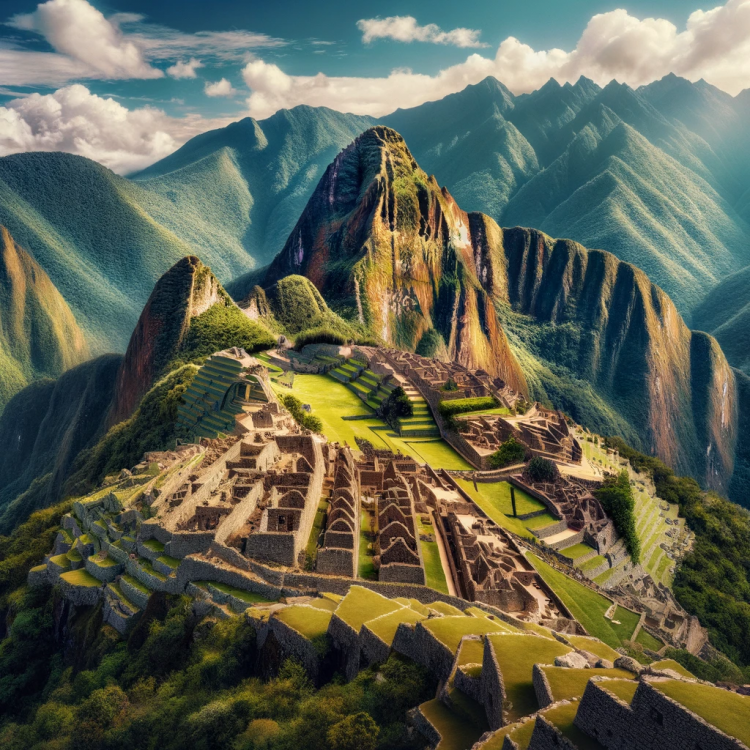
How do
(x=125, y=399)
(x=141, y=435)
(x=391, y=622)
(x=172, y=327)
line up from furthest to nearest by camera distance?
(x=172, y=327)
(x=125, y=399)
(x=141, y=435)
(x=391, y=622)

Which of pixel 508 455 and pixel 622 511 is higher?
pixel 622 511

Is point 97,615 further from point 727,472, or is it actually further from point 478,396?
point 727,472

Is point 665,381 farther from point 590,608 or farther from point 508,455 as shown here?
point 590,608

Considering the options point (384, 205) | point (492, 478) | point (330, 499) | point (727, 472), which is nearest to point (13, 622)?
point (330, 499)

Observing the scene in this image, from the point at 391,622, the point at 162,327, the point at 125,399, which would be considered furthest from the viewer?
the point at 162,327

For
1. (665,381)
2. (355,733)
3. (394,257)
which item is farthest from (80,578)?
(665,381)

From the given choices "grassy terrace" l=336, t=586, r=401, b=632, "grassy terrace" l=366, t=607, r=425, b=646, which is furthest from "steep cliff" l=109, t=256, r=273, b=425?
"grassy terrace" l=366, t=607, r=425, b=646
